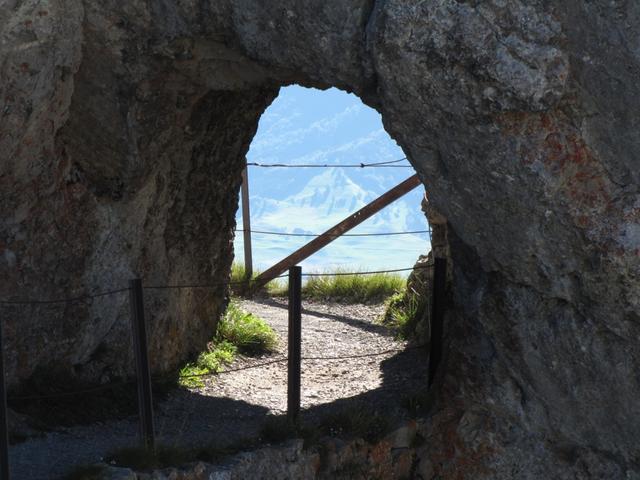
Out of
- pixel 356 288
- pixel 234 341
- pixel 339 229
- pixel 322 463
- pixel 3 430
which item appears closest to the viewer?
pixel 3 430

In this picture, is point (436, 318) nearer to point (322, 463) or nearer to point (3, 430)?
point (322, 463)

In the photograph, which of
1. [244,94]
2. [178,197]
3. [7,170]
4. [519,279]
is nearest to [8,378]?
[7,170]

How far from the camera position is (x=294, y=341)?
6574 mm

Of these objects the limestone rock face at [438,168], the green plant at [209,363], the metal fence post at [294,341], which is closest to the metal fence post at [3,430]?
the limestone rock face at [438,168]

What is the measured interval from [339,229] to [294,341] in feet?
16.8

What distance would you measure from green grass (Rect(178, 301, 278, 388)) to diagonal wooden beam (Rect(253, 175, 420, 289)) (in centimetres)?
138

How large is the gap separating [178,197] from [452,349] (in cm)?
235

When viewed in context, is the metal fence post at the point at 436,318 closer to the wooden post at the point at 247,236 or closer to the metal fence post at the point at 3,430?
the metal fence post at the point at 3,430

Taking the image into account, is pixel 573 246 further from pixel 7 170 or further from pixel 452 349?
pixel 7 170

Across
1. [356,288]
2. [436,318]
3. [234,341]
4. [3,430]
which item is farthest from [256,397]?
[356,288]

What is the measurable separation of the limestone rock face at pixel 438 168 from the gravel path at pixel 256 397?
0.57 metres

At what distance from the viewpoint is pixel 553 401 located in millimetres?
6426

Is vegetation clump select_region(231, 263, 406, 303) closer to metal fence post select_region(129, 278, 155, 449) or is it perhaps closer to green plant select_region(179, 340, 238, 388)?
green plant select_region(179, 340, 238, 388)

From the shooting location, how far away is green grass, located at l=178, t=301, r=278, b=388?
28.0 feet
